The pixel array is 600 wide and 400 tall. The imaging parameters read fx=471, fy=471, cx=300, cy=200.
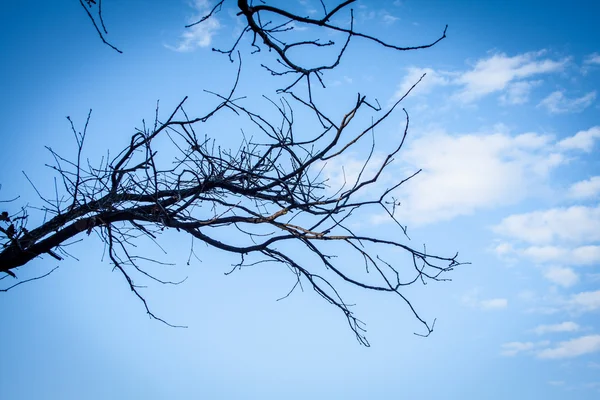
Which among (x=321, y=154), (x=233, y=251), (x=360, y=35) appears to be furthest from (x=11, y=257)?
(x=360, y=35)

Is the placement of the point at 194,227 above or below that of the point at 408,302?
above

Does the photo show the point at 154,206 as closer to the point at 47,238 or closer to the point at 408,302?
the point at 47,238

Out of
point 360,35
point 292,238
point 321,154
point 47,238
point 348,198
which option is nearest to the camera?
point 360,35

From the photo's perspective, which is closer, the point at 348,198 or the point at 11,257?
the point at 348,198

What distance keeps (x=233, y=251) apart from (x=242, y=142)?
745mm

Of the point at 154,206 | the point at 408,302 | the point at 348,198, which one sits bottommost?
the point at 408,302

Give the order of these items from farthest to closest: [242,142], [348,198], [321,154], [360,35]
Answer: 1. [242,142]
2. [348,198]
3. [321,154]
4. [360,35]

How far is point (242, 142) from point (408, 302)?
1402mm

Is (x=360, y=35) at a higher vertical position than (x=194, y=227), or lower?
higher

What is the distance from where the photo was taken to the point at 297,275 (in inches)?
112

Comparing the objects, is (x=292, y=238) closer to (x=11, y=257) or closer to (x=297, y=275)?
(x=297, y=275)

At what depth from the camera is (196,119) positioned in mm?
2586

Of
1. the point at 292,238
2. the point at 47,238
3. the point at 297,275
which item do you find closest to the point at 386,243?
the point at 292,238

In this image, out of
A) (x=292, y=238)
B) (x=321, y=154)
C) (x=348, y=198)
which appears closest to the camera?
(x=321, y=154)
